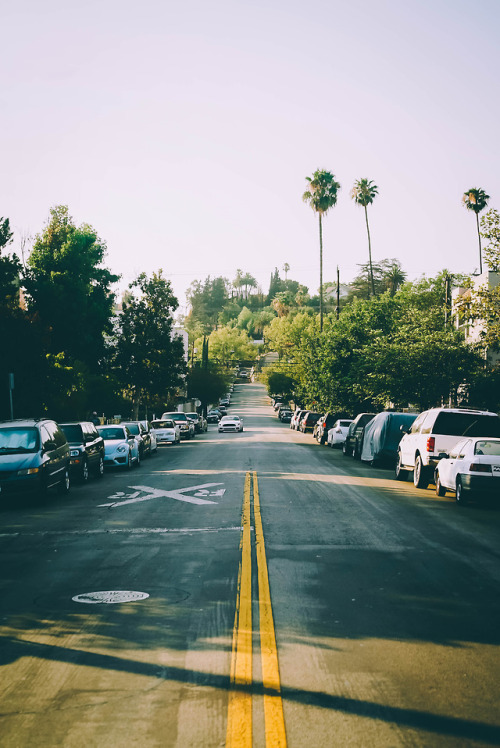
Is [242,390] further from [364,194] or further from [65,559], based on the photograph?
[65,559]

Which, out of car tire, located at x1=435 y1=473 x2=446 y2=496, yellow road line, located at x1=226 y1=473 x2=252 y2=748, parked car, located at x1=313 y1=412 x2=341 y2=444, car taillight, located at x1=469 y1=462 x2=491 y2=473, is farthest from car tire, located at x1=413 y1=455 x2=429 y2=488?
parked car, located at x1=313 y1=412 x2=341 y2=444

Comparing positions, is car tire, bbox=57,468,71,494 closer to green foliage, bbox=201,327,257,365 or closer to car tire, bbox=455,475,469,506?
car tire, bbox=455,475,469,506

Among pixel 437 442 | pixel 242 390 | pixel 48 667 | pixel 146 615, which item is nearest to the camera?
pixel 48 667

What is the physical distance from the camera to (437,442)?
60.3 feet

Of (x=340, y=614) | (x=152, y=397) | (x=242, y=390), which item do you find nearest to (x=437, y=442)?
(x=340, y=614)

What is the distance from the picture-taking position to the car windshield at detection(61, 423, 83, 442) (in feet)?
70.0

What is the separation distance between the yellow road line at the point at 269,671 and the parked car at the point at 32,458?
25.4ft

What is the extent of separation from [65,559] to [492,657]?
5.84 meters

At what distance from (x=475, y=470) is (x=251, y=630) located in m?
9.45

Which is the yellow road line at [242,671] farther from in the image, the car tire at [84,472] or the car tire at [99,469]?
the car tire at [99,469]

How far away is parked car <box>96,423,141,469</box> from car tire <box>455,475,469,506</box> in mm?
11887

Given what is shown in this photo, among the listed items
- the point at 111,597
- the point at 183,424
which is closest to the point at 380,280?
the point at 183,424

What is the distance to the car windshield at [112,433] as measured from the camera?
85.1 feet

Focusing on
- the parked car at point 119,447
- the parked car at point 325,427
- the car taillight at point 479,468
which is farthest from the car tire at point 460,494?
the parked car at point 325,427
